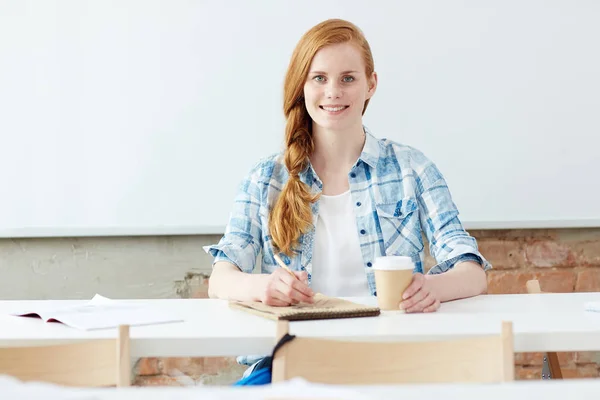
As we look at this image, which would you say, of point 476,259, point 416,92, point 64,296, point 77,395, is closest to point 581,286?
point 416,92

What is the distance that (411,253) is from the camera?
77.7 inches

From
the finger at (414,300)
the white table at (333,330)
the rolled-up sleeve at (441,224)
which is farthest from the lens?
the rolled-up sleeve at (441,224)

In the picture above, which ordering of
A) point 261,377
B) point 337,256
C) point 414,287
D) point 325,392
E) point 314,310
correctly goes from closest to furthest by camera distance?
point 325,392
point 261,377
point 314,310
point 414,287
point 337,256

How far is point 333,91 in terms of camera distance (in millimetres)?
1936

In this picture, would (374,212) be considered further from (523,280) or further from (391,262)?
(523,280)

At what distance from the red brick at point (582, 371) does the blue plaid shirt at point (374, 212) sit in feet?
3.40

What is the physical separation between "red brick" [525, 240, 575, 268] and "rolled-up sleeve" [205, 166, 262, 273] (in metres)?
1.09

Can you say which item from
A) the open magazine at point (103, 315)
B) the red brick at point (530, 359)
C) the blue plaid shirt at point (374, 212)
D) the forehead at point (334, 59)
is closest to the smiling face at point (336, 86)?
the forehead at point (334, 59)

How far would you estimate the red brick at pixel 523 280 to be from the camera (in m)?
2.65

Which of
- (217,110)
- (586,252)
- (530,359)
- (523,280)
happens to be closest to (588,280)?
(586,252)

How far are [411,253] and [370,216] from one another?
0.47ft

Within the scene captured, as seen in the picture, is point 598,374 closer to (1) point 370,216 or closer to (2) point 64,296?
(1) point 370,216

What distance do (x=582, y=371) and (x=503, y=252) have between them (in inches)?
20.3

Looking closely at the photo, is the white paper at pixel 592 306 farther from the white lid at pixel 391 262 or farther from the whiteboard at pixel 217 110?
the whiteboard at pixel 217 110
